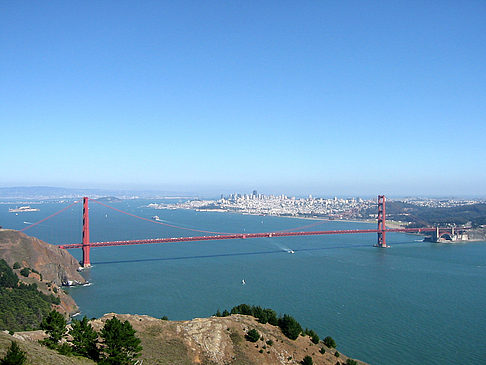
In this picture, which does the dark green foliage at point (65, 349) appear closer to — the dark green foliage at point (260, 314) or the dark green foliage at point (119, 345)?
the dark green foliage at point (119, 345)

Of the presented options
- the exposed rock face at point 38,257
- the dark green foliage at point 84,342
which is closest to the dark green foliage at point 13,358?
the dark green foliage at point 84,342

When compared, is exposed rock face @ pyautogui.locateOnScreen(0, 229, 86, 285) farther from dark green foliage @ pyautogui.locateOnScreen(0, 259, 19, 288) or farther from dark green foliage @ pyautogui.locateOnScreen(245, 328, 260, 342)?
dark green foliage @ pyautogui.locateOnScreen(245, 328, 260, 342)

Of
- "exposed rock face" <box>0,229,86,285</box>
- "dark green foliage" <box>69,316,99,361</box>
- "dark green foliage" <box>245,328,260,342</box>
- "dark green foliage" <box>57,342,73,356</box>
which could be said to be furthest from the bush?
"dark green foliage" <box>245,328,260,342</box>

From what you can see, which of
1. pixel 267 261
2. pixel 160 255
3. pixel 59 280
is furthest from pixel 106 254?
pixel 267 261

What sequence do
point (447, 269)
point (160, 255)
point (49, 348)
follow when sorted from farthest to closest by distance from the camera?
1. point (160, 255)
2. point (447, 269)
3. point (49, 348)

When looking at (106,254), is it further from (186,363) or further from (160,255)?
(186,363)

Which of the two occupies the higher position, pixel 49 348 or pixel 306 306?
pixel 49 348

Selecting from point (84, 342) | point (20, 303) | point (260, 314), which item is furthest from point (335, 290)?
point (84, 342)
